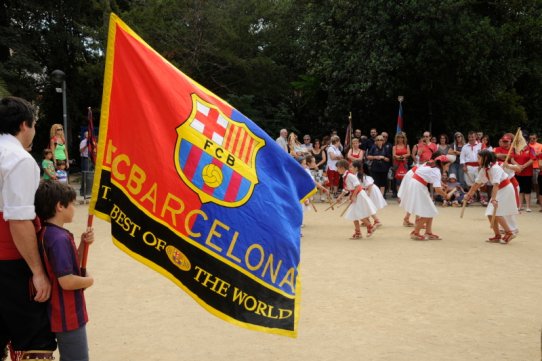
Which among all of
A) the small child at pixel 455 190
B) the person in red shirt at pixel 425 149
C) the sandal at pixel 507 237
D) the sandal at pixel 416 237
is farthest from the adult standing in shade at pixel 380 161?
the sandal at pixel 507 237

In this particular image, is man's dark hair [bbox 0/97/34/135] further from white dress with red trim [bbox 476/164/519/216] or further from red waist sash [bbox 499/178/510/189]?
red waist sash [bbox 499/178/510/189]

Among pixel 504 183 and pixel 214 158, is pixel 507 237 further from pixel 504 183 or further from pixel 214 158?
pixel 214 158

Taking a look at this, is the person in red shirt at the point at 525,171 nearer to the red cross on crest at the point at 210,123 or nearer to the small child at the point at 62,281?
the red cross on crest at the point at 210,123

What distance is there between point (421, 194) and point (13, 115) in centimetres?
891

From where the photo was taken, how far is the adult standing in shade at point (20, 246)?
3424 mm

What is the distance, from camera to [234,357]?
17.1 feet

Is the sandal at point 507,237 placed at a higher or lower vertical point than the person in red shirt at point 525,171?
lower

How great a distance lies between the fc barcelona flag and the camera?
384 cm

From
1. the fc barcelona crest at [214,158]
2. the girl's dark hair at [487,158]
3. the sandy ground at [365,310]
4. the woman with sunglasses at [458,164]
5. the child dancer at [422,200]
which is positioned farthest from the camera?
the woman with sunglasses at [458,164]

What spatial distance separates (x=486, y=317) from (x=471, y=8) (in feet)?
59.0

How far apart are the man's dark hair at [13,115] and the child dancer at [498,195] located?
884 centimetres

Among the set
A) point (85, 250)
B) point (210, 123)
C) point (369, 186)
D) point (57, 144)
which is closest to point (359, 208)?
point (369, 186)

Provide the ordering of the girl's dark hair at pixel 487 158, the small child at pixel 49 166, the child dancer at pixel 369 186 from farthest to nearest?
the small child at pixel 49 166, the child dancer at pixel 369 186, the girl's dark hair at pixel 487 158

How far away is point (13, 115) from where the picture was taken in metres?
3.64
